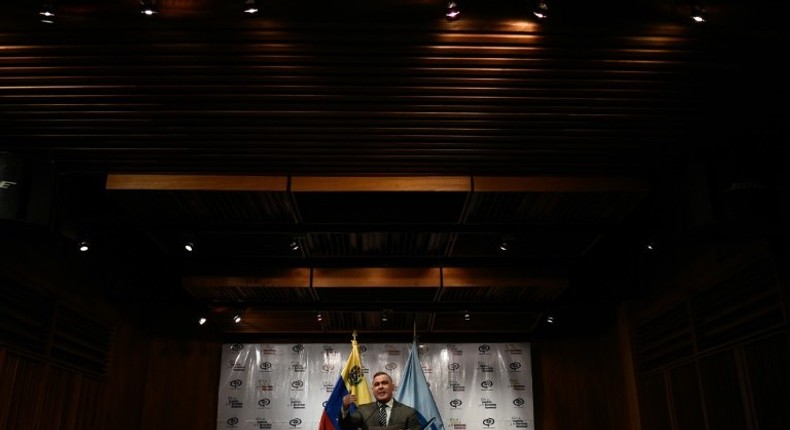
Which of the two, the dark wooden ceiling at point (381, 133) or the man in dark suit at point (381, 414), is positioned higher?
the dark wooden ceiling at point (381, 133)

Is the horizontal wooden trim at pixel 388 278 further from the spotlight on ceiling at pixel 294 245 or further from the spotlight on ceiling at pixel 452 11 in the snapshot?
the spotlight on ceiling at pixel 452 11

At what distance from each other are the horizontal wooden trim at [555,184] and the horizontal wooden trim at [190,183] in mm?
1589

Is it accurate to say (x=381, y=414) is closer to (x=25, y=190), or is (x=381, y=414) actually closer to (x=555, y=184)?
(x=555, y=184)

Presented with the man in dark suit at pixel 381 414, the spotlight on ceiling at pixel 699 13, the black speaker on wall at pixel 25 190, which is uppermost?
the spotlight on ceiling at pixel 699 13

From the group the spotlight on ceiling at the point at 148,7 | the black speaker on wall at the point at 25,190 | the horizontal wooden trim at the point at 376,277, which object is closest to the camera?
the spotlight on ceiling at the point at 148,7

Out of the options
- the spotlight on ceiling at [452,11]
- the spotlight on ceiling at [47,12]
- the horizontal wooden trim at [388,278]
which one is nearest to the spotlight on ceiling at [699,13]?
the spotlight on ceiling at [452,11]

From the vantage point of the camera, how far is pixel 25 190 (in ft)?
14.8

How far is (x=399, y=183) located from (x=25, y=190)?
264cm

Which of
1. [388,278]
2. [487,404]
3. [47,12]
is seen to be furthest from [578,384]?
[47,12]

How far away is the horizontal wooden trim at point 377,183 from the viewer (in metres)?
5.22

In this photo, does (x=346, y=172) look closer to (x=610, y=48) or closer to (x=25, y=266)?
(x=610, y=48)

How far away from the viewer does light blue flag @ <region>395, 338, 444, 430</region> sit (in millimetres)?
7781

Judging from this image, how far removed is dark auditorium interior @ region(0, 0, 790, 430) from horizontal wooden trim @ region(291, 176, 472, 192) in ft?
0.06

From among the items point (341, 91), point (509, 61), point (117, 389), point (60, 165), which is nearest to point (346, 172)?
point (341, 91)
